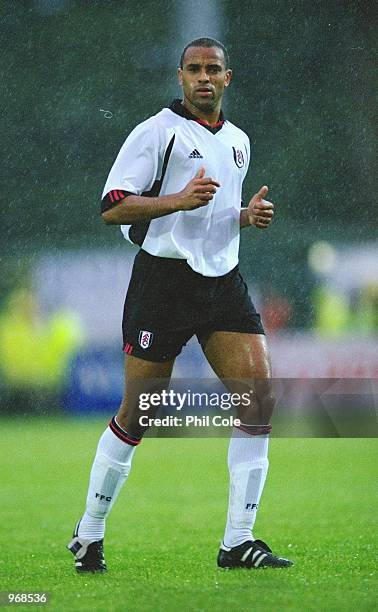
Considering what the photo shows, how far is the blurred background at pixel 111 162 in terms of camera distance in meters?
6.33

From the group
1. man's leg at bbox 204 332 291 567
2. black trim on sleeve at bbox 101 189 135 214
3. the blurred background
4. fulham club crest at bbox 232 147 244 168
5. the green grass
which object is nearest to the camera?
the green grass

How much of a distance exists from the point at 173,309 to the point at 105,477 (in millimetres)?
424

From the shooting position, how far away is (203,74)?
9.05 ft

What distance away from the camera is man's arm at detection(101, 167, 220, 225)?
2559 millimetres

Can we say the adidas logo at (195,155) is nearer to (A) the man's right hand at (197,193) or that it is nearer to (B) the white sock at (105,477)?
(A) the man's right hand at (197,193)

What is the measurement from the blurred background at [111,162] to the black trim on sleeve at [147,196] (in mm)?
3338

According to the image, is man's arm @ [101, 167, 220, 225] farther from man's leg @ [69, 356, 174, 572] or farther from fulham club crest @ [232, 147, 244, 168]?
man's leg @ [69, 356, 174, 572]

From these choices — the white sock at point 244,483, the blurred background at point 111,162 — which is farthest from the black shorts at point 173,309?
the blurred background at point 111,162

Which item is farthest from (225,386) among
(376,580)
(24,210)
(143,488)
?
(24,210)

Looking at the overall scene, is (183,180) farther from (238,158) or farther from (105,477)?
(105,477)

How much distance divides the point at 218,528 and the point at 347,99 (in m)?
3.91

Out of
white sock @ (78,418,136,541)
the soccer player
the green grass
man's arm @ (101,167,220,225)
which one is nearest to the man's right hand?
man's arm @ (101,167,220,225)

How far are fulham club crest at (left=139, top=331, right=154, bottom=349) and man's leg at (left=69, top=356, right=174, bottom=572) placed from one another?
1.5 inches

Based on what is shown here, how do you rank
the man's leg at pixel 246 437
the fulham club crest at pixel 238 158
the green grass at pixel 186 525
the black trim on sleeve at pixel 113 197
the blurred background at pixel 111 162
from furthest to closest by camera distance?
the blurred background at pixel 111 162
the fulham club crest at pixel 238 158
the man's leg at pixel 246 437
the black trim on sleeve at pixel 113 197
the green grass at pixel 186 525
